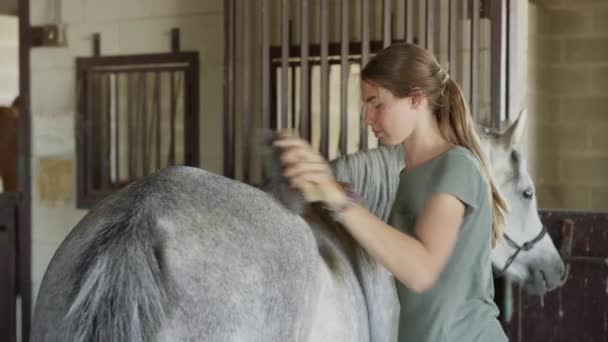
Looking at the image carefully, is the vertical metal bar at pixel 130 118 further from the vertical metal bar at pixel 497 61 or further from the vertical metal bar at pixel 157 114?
the vertical metal bar at pixel 497 61

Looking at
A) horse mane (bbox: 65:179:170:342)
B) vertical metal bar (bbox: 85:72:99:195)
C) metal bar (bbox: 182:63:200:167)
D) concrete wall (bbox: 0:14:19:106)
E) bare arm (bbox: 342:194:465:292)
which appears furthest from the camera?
concrete wall (bbox: 0:14:19:106)

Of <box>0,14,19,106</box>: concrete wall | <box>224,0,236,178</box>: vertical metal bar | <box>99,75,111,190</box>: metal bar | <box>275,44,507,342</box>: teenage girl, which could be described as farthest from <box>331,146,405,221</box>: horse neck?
<box>0,14,19,106</box>: concrete wall

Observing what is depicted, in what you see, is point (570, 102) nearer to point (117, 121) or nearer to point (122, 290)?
point (117, 121)

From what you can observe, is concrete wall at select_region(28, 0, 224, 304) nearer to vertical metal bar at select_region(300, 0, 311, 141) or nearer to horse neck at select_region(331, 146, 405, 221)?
vertical metal bar at select_region(300, 0, 311, 141)

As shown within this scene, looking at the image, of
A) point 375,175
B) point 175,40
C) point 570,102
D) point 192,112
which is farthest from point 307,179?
point 570,102

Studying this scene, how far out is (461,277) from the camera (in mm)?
1314

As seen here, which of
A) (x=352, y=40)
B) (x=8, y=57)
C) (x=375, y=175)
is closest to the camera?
(x=375, y=175)

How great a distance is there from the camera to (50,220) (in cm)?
355

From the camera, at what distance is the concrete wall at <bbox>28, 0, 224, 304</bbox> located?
10.6ft

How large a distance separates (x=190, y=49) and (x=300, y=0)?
0.70m

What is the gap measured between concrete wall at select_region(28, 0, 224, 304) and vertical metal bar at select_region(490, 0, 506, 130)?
118 cm

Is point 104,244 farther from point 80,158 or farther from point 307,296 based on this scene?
point 80,158

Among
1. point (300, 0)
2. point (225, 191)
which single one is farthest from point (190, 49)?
point (225, 191)

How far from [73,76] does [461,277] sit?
2.60 metres
